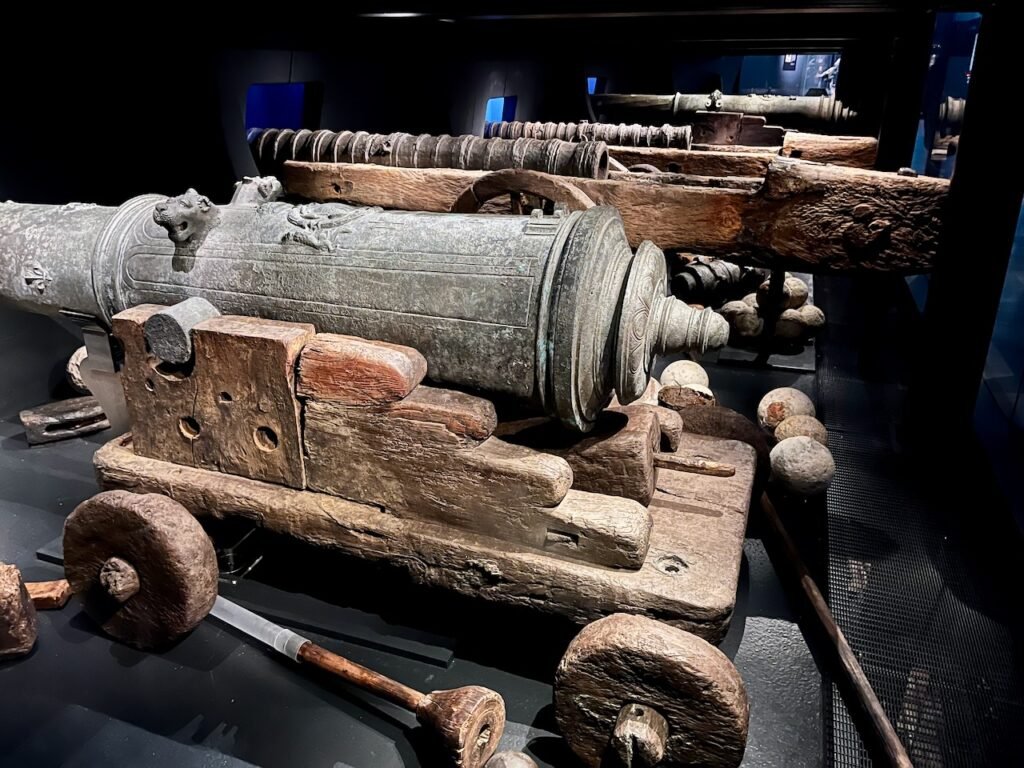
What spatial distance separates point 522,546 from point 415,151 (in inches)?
125

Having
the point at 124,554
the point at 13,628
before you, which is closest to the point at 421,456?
the point at 124,554

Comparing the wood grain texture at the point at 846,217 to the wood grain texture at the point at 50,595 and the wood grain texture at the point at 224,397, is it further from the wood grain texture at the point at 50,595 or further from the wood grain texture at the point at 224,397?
the wood grain texture at the point at 50,595

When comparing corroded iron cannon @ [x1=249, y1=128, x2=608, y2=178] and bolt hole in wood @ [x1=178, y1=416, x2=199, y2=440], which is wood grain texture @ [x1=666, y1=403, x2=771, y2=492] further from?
bolt hole in wood @ [x1=178, y1=416, x2=199, y2=440]

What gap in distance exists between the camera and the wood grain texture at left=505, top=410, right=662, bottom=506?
98.8 inches

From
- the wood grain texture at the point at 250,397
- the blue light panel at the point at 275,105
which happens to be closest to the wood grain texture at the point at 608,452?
the wood grain texture at the point at 250,397

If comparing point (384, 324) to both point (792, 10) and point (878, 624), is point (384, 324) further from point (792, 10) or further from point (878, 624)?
point (792, 10)

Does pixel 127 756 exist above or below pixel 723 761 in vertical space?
below

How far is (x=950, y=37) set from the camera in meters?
4.32

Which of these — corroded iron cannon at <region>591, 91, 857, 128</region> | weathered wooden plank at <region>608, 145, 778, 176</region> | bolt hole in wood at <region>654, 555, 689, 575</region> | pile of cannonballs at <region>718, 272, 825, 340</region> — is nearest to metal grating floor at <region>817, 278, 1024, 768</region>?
bolt hole in wood at <region>654, 555, 689, 575</region>

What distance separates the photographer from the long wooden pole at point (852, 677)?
2.03 meters

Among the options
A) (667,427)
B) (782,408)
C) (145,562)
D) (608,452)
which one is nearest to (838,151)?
(782,408)

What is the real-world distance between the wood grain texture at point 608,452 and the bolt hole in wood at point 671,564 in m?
0.27

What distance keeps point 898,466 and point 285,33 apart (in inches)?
160

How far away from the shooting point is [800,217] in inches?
128
